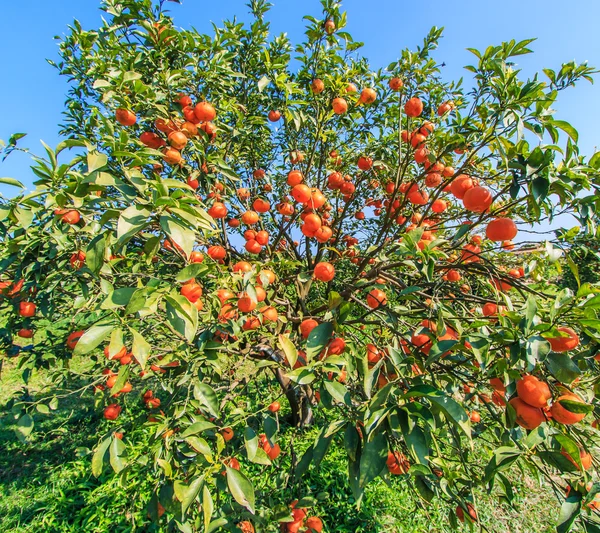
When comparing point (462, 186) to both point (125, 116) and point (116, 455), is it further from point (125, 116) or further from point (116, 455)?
point (116, 455)

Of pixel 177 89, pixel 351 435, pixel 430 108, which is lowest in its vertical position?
pixel 351 435

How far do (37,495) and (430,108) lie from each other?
5.22 meters

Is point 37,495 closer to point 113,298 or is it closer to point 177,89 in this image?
point 113,298

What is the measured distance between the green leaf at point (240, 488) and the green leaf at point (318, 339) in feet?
1.75

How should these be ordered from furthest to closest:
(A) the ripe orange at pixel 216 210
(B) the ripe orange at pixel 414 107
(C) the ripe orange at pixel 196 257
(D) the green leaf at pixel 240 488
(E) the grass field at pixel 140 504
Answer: (E) the grass field at pixel 140 504 < (A) the ripe orange at pixel 216 210 < (B) the ripe orange at pixel 414 107 < (C) the ripe orange at pixel 196 257 < (D) the green leaf at pixel 240 488

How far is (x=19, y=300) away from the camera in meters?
1.84

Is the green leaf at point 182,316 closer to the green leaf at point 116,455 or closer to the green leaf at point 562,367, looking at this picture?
the green leaf at point 116,455

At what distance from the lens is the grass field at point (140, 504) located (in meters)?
2.55

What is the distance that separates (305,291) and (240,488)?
1.84 m

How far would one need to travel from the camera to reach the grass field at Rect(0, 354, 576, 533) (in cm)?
255

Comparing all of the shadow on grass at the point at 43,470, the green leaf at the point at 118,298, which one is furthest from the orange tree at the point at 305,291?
the shadow on grass at the point at 43,470

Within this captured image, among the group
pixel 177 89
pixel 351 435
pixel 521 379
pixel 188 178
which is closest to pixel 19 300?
pixel 188 178

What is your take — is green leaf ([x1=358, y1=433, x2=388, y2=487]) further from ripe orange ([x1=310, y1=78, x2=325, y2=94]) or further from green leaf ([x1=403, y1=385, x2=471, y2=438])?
ripe orange ([x1=310, y1=78, x2=325, y2=94])

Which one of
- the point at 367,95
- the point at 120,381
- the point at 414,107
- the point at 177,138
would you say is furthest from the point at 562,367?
the point at 367,95
